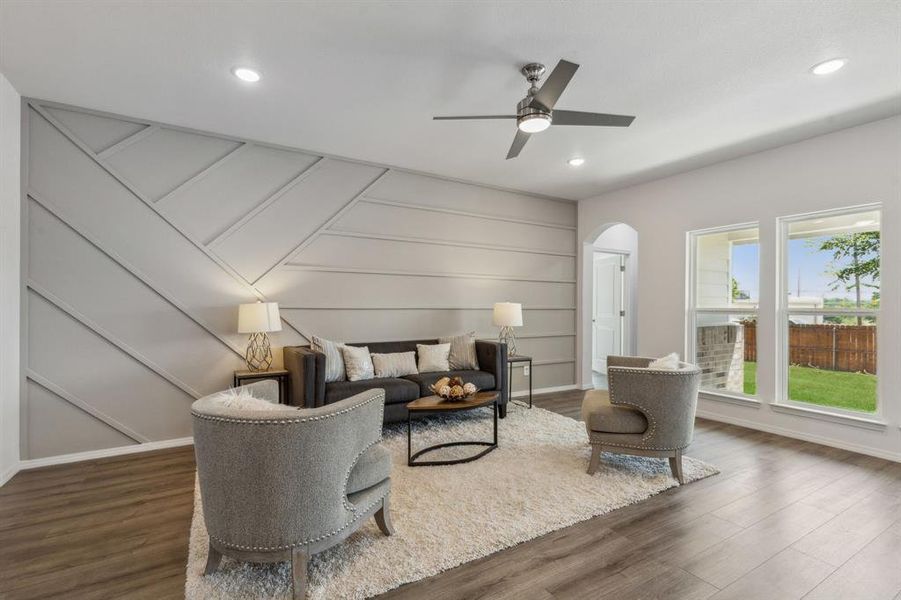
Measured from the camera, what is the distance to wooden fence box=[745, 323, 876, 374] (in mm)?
3719

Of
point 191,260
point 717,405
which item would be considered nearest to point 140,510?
point 191,260

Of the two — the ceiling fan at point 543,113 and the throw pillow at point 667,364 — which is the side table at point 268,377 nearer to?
the ceiling fan at point 543,113

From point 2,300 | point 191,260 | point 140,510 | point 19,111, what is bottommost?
point 140,510

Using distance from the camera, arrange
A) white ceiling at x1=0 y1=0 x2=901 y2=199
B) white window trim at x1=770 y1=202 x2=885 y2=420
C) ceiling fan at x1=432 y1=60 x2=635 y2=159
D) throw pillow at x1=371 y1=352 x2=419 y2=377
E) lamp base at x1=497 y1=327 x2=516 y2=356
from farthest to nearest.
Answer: lamp base at x1=497 y1=327 x2=516 y2=356
throw pillow at x1=371 y1=352 x2=419 y2=377
white window trim at x1=770 y1=202 x2=885 y2=420
ceiling fan at x1=432 y1=60 x2=635 y2=159
white ceiling at x1=0 y1=0 x2=901 y2=199

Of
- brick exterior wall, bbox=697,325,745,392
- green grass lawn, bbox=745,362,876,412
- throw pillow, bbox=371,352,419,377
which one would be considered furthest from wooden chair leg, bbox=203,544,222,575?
green grass lawn, bbox=745,362,876,412

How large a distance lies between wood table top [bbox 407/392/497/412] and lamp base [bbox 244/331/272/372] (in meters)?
1.65

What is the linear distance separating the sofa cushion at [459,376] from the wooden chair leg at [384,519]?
1.85 meters

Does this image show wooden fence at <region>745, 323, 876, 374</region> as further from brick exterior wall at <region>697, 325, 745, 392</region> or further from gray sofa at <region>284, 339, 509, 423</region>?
gray sofa at <region>284, 339, 509, 423</region>

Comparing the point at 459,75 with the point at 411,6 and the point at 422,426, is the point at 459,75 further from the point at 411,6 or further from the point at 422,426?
the point at 422,426

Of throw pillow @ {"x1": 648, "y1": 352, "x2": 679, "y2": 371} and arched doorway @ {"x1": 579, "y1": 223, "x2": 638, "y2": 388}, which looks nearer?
throw pillow @ {"x1": 648, "y1": 352, "x2": 679, "y2": 371}

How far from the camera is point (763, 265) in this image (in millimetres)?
4301

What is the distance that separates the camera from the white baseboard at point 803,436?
348 cm

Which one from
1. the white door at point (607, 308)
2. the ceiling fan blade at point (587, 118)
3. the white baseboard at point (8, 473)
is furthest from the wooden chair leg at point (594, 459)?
the white door at point (607, 308)

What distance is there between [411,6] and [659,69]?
5.55 ft
